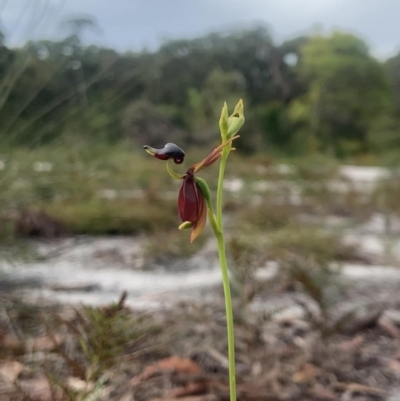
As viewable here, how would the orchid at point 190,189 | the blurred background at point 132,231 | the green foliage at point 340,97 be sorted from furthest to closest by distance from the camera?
1. the green foliage at point 340,97
2. the blurred background at point 132,231
3. the orchid at point 190,189

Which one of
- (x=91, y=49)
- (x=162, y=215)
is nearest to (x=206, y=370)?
(x=91, y=49)

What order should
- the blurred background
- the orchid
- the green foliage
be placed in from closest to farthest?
the orchid → the blurred background → the green foliage

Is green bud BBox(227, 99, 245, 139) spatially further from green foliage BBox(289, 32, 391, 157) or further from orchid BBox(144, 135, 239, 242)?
green foliage BBox(289, 32, 391, 157)

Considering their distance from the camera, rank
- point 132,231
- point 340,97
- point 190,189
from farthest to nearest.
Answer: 1. point 340,97
2. point 132,231
3. point 190,189

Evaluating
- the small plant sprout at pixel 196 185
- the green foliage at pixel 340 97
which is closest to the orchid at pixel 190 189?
the small plant sprout at pixel 196 185

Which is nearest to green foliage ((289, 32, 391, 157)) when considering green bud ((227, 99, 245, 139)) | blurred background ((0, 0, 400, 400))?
blurred background ((0, 0, 400, 400))

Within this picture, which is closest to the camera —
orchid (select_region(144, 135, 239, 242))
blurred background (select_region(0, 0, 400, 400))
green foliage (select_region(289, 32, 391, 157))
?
orchid (select_region(144, 135, 239, 242))

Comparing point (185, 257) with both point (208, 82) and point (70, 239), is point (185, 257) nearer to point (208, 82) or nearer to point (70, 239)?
point (70, 239)

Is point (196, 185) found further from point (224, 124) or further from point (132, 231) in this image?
point (132, 231)

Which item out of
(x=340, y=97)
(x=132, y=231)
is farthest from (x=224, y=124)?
(x=340, y=97)

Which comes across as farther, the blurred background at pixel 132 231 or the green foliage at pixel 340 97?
the green foliage at pixel 340 97

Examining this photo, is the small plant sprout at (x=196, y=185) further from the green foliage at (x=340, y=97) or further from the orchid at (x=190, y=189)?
the green foliage at (x=340, y=97)
